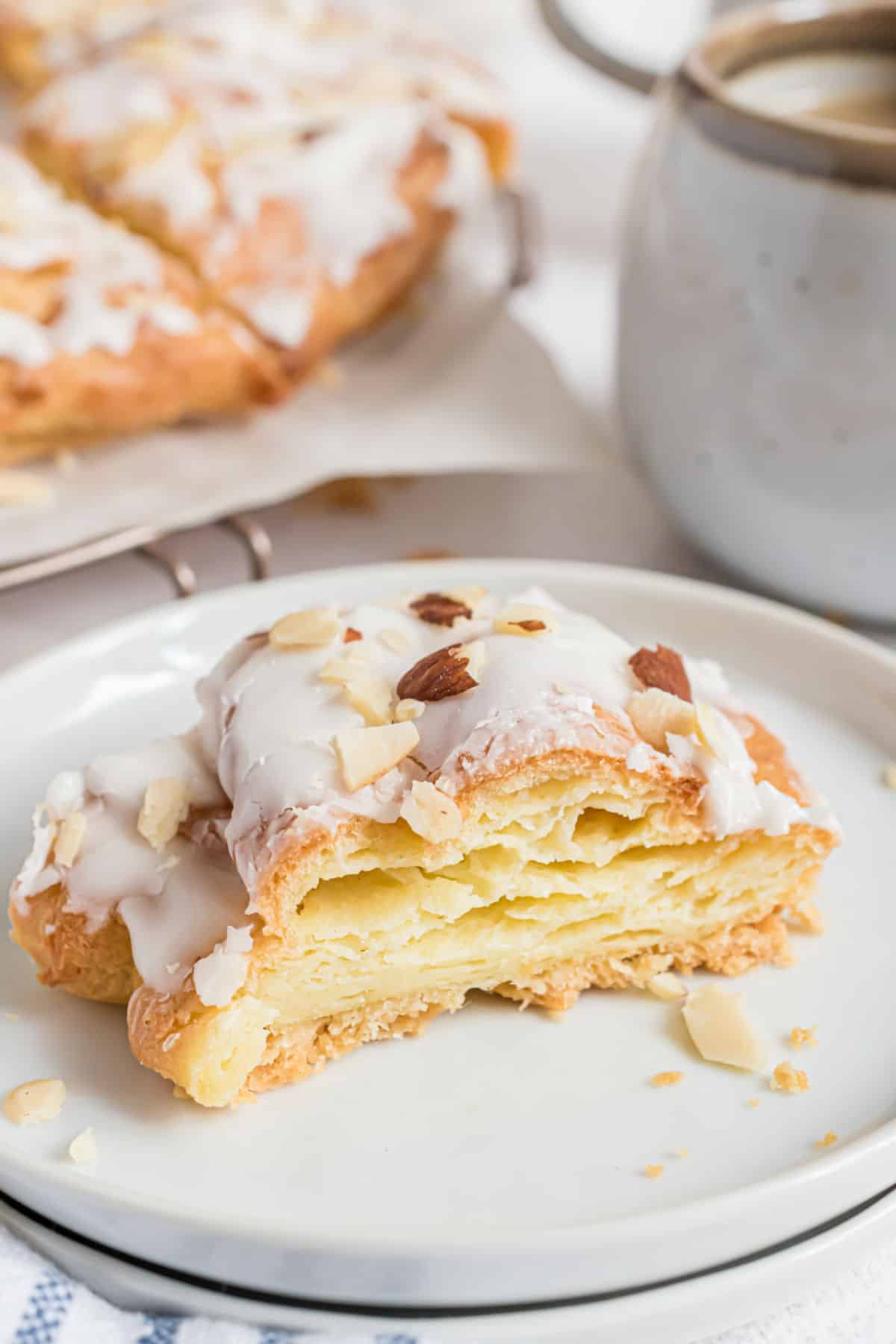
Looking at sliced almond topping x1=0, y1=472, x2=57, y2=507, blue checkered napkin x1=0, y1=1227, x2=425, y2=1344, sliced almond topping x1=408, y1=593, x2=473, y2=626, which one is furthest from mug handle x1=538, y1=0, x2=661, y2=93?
blue checkered napkin x1=0, y1=1227, x2=425, y2=1344

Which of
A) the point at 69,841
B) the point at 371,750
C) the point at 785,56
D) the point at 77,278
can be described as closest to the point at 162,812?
the point at 69,841

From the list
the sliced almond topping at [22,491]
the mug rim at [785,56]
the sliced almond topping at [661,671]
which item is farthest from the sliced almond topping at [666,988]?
the sliced almond topping at [22,491]

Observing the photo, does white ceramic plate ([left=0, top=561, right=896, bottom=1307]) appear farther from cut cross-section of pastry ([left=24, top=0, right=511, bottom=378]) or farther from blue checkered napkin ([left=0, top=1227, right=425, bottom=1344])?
cut cross-section of pastry ([left=24, top=0, right=511, bottom=378])

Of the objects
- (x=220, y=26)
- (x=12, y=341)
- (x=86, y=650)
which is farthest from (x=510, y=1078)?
(x=220, y=26)

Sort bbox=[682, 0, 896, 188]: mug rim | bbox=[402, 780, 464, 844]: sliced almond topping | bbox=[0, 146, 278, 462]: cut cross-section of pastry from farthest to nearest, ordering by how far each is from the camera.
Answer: bbox=[0, 146, 278, 462]: cut cross-section of pastry < bbox=[682, 0, 896, 188]: mug rim < bbox=[402, 780, 464, 844]: sliced almond topping

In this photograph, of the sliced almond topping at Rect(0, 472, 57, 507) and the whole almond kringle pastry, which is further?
A: the sliced almond topping at Rect(0, 472, 57, 507)

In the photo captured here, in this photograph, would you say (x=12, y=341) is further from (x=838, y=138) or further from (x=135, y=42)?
(x=838, y=138)
